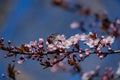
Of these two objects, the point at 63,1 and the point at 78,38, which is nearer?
the point at 78,38

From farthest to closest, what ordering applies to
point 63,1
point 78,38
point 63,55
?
point 63,1 < point 78,38 < point 63,55

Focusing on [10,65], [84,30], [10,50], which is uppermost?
[84,30]

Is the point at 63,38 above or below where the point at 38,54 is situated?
above

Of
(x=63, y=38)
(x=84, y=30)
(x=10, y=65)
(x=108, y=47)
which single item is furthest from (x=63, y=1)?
(x=10, y=65)

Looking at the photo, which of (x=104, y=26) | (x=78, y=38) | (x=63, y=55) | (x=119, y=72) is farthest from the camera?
(x=119, y=72)

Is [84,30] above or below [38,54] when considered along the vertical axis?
above

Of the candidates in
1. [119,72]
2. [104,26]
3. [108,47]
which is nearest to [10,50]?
[108,47]

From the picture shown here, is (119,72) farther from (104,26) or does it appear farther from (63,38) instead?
(63,38)

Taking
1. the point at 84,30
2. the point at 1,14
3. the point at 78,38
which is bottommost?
the point at 78,38

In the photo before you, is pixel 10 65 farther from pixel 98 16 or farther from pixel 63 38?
pixel 98 16
